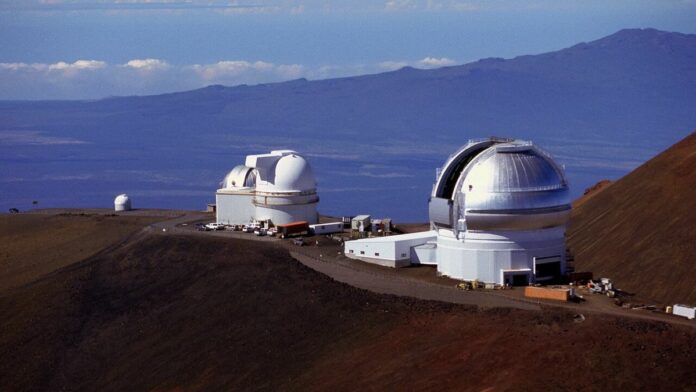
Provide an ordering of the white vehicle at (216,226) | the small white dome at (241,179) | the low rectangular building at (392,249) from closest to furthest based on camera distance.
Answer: the low rectangular building at (392,249) < the white vehicle at (216,226) < the small white dome at (241,179)

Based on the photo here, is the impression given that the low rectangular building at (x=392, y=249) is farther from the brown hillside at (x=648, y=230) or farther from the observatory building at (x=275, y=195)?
the observatory building at (x=275, y=195)

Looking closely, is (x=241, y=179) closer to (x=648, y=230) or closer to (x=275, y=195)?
(x=275, y=195)

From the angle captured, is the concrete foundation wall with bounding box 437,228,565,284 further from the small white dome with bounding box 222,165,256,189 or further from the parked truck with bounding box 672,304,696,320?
the small white dome with bounding box 222,165,256,189

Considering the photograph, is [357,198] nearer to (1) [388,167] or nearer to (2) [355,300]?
(1) [388,167]

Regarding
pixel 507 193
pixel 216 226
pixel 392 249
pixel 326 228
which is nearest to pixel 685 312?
pixel 507 193

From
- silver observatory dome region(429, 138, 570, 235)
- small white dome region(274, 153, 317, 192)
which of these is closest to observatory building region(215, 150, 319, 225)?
small white dome region(274, 153, 317, 192)

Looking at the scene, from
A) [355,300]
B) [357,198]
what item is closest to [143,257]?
[355,300]

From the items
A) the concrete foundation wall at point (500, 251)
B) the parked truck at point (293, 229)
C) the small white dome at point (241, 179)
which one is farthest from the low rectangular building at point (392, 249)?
the small white dome at point (241, 179)
